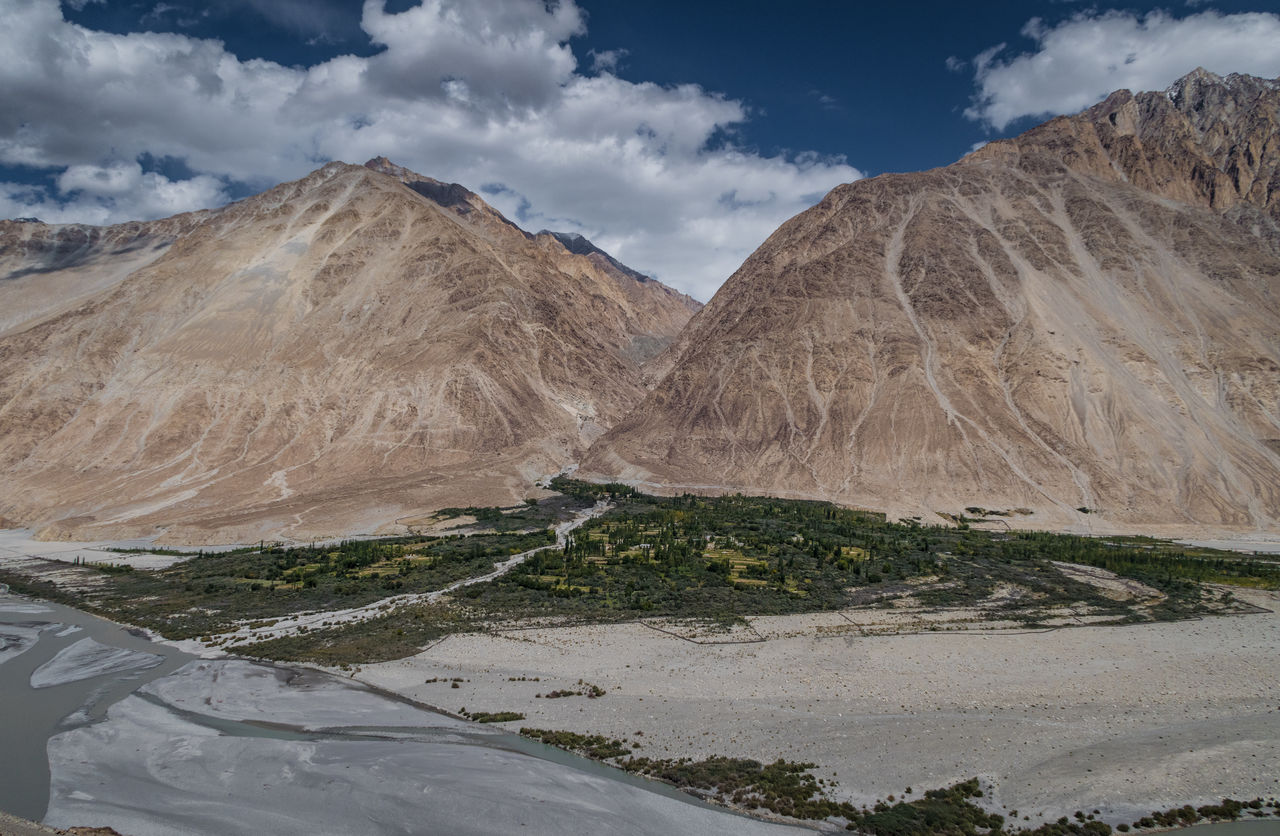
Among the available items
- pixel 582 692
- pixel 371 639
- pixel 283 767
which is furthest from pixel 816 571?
pixel 283 767

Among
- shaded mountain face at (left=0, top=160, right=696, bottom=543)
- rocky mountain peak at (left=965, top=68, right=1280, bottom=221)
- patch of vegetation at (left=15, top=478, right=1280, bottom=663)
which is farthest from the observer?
rocky mountain peak at (left=965, top=68, right=1280, bottom=221)

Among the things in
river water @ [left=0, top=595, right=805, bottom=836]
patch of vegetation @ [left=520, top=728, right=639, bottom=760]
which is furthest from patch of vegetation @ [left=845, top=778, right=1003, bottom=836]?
patch of vegetation @ [left=520, top=728, right=639, bottom=760]

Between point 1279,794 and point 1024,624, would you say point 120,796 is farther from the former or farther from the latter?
point 1024,624

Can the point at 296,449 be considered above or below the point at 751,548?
above

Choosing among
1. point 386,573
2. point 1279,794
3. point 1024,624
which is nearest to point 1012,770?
point 1279,794

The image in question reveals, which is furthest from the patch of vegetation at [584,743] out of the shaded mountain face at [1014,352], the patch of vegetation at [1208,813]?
the shaded mountain face at [1014,352]


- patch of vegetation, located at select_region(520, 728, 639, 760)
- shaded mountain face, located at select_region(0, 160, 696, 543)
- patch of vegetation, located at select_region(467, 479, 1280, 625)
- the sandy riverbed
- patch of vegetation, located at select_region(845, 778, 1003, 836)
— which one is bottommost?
patch of vegetation, located at select_region(520, 728, 639, 760)

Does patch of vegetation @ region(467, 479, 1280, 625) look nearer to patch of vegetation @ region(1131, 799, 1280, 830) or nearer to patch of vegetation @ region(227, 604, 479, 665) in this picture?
patch of vegetation @ region(227, 604, 479, 665)
